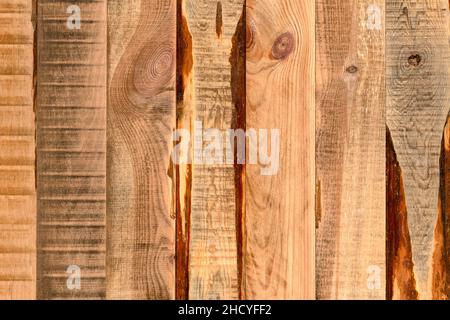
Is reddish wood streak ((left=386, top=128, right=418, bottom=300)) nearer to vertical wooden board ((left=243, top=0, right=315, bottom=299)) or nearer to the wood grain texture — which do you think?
Answer: the wood grain texture

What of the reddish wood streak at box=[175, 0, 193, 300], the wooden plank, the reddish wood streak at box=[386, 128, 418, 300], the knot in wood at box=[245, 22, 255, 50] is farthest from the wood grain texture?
the wooden plank

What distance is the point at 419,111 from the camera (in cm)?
113

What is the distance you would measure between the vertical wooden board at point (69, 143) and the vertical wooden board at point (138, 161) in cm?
2

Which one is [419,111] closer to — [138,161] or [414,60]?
[414,60]

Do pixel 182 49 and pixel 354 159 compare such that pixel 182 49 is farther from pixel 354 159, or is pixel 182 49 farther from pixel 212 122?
pixel 354 159

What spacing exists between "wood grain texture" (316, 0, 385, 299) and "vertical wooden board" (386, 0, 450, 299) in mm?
25

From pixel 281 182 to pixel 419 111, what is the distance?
0.27 meters

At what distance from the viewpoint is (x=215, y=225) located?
112 cm

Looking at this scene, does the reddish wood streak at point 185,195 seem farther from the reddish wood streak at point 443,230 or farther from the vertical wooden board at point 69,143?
the reddish wood streak at point 443,230

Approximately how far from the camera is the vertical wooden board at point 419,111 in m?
1.12

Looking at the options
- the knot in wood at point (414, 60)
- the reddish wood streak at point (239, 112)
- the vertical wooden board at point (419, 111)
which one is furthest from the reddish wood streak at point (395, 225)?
the reddish wood streak at point (239, 112)

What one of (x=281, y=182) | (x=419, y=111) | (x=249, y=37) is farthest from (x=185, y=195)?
(x=419, y=111)

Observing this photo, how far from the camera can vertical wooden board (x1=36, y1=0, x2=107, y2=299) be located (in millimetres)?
1108

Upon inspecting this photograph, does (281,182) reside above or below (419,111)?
below
